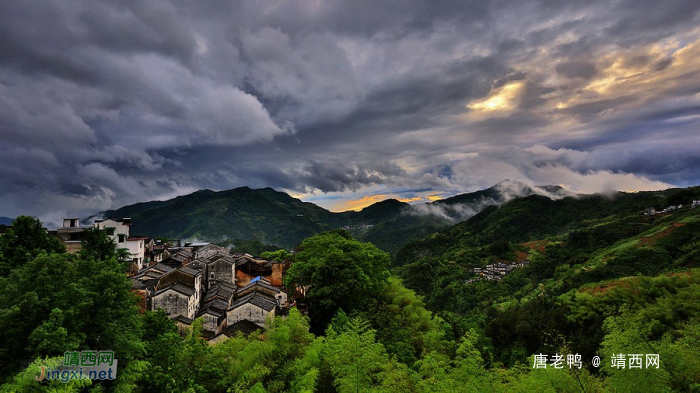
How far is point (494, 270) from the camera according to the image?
75375 millimetres

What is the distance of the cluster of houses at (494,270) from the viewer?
70438mm

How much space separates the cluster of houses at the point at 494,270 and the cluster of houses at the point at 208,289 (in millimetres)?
44660

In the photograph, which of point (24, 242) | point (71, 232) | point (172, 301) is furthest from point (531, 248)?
point (24, 242)

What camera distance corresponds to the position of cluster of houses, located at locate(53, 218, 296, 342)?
26547 millimetres

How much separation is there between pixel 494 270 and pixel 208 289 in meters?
61.6

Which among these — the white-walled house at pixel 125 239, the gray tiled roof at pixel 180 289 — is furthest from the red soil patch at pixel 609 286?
the white-walled house at pixel 125 239

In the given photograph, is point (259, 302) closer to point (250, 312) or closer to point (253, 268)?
point (250, 312)

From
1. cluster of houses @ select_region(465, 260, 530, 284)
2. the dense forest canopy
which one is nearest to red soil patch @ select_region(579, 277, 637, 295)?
the dense forest canopy

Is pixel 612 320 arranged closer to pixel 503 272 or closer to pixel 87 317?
pixel 87 317

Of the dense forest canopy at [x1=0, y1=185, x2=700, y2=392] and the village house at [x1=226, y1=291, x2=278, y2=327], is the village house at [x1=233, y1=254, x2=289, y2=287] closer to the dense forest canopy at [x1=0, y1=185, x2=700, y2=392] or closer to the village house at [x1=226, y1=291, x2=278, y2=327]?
the dense forest canopy at [x1=0, y1=185, x2=700, y2=392]

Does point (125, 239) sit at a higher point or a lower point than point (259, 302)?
higher

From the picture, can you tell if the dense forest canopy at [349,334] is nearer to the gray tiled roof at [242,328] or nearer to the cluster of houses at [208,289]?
the gray tiled roof at [242,328]

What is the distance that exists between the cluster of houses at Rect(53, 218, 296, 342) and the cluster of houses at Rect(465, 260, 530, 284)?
44.7m

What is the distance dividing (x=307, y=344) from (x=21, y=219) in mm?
18532
